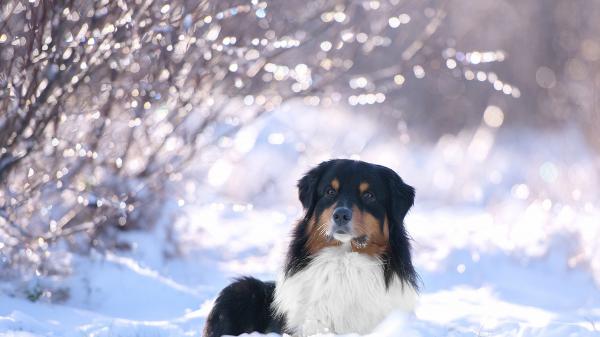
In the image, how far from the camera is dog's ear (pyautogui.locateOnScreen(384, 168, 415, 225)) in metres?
5.91

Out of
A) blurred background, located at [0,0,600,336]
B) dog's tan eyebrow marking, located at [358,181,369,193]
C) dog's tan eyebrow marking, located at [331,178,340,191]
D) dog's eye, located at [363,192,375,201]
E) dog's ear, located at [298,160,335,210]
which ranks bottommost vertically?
dog's eye, located at [363,192,375,201]

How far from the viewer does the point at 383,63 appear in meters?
28.8

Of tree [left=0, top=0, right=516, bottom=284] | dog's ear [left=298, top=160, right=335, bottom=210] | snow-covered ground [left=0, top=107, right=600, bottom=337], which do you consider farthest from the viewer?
snow-covered ground [left=0, top=107, right=600, bottom=337]

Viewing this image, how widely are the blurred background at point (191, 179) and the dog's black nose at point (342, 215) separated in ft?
2.51

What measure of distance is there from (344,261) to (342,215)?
1.43 feet

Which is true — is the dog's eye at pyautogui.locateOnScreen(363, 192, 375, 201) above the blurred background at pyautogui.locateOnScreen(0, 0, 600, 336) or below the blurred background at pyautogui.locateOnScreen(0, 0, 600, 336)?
below

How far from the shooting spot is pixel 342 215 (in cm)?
557

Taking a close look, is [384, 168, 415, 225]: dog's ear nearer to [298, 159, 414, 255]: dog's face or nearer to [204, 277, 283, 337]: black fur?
[298, 159, 414, 255]: dog's face

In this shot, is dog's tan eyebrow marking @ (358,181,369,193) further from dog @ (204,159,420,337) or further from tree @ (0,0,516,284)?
tree @ (0,0,516,284)

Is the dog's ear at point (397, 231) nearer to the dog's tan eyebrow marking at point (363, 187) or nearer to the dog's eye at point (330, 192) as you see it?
the dog's tan eyebrow marking at point (363, 187)

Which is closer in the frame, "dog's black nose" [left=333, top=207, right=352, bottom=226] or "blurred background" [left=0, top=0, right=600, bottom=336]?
"dog's black nose" [left=333, top=207, right=352, bottom=226]

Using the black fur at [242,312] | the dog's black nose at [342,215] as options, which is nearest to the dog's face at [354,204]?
the dog's black nose at [342,215]

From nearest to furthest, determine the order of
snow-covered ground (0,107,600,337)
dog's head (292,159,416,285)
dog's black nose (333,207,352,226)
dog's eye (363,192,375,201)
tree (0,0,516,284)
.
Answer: dog's black nose (333,207,352,226) → dog's head (292,159,416,285) → dog's eye (363,192,375,201) → tree (0,0,516,284) → snow-covered ground (0,107,600,337)

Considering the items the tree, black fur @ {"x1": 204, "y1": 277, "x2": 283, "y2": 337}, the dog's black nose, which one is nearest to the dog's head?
the dog's black nose
